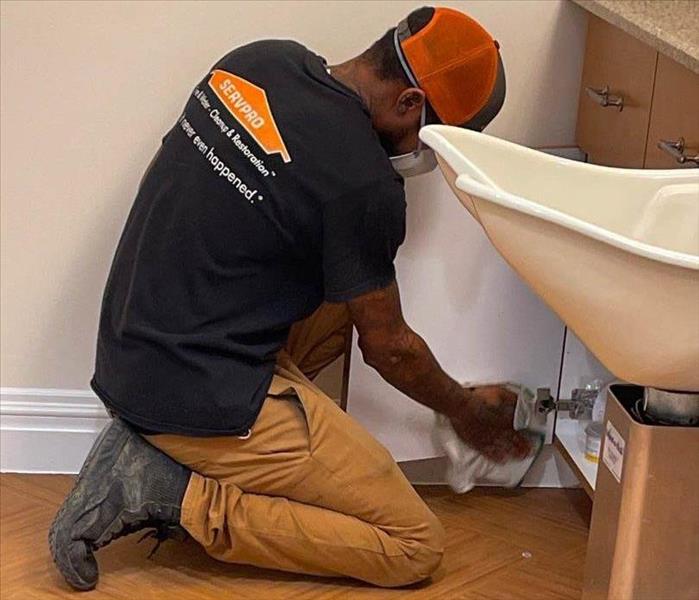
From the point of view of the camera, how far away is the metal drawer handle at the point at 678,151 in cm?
175

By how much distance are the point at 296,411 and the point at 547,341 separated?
1.61ft

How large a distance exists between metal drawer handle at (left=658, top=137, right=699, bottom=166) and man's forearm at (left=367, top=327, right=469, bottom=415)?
0.52 metres

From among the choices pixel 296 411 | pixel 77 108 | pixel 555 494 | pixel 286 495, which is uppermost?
pixel 77 108

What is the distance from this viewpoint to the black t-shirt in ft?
6.41

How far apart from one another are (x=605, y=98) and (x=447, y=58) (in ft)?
1.08

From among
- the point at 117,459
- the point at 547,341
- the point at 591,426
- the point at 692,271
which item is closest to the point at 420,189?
the point at 547,341

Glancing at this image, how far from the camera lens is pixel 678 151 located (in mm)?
1790

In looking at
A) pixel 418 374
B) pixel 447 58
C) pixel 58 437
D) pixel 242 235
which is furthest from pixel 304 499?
pixel 447 58

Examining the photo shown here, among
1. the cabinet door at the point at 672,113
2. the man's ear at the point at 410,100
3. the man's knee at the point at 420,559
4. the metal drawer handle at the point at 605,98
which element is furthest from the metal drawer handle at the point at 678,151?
the man's knee at the point at 420,559

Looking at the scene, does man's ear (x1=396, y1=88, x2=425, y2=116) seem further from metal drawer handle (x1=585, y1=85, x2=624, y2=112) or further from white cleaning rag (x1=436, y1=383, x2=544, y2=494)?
white cleaning rag (x1=436, y1=383, x2=544, y2=494)

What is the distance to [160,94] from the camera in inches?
90.6

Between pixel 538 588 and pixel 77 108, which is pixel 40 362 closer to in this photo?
pixel 77 108

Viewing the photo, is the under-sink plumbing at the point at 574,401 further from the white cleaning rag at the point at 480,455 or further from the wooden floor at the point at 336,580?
the wooden floor at the point at 336,580

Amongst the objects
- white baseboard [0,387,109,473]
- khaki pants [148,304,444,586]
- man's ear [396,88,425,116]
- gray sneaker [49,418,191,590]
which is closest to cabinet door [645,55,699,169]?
man's ear [396,88,425,116]
